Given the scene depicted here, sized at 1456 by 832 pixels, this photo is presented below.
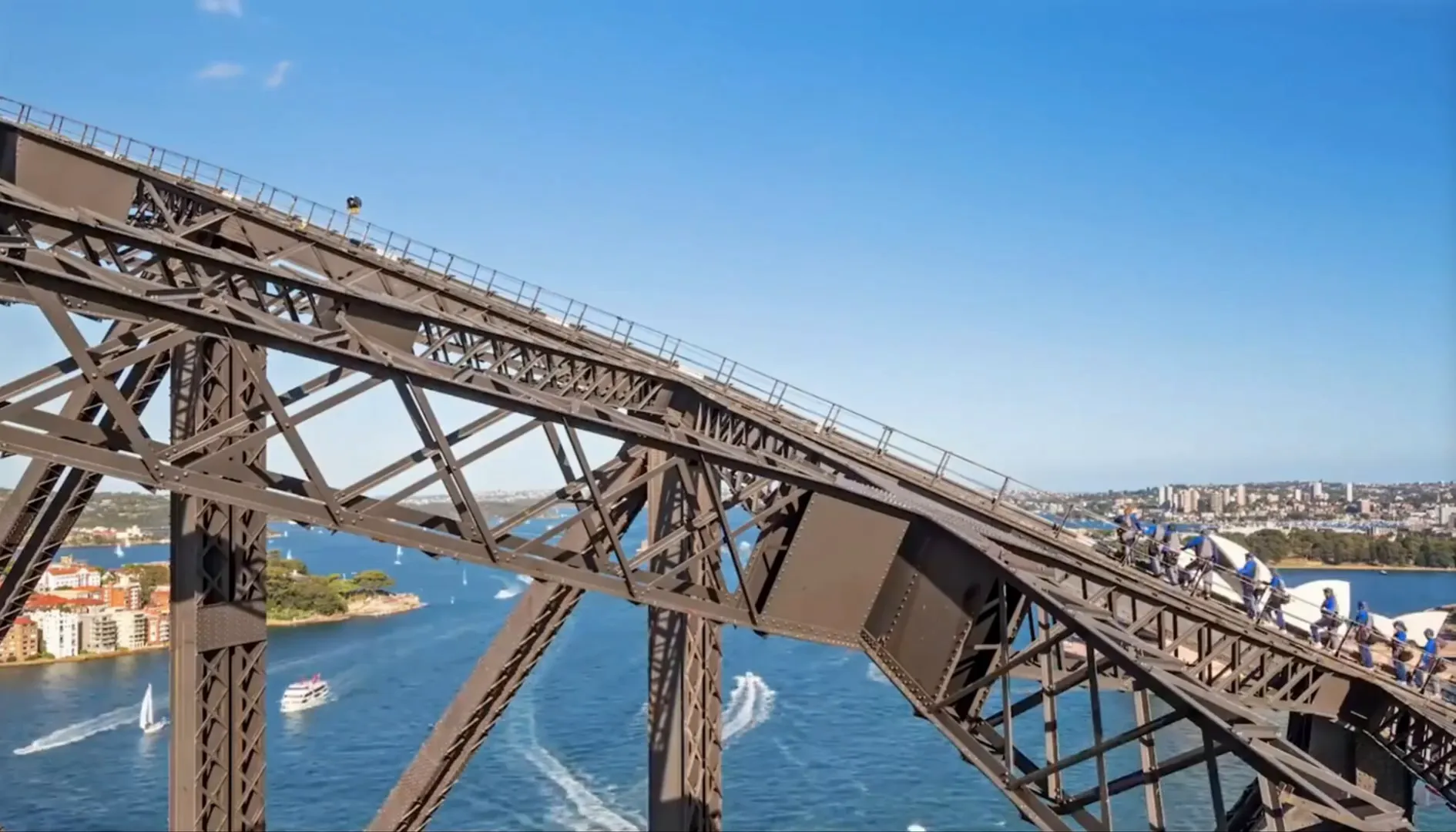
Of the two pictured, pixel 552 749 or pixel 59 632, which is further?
pixel 59 632

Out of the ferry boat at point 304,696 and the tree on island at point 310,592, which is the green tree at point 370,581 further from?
the ferry boat at point 304,696

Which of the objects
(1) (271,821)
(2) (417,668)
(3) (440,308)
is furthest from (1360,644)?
(2) (417,668)

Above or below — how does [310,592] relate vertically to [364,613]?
above

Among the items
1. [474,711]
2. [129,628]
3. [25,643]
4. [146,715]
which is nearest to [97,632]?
[129,628]

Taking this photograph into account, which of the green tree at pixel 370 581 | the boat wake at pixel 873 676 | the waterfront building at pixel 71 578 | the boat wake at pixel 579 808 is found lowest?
the boat wake at pixel 579 808

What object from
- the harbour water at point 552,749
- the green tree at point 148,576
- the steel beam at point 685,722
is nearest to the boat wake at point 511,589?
the green tree at point 148,576

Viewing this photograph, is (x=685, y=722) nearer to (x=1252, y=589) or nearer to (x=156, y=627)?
(x=1252, y=589)

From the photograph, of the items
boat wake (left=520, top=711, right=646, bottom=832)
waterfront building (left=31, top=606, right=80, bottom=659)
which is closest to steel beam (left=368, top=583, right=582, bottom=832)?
boat wake (left=520, top=711, right=646, bottom=832)
